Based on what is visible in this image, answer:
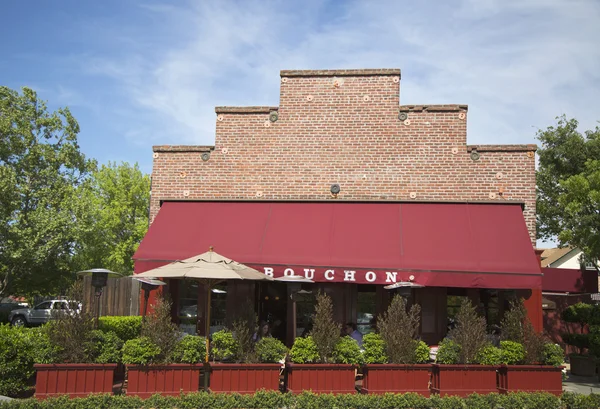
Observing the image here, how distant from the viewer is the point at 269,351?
34.2 feet

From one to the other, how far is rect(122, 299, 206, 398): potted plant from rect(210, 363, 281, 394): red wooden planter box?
345mm

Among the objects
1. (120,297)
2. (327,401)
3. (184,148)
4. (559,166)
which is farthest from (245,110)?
(559,166)

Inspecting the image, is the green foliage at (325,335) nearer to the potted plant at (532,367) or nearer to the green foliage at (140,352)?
the green foliage at (140,352)

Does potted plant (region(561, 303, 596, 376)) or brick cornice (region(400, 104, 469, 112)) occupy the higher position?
brick cornice (region(400, 104, 469, 112))

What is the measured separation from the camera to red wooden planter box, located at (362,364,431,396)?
10.4 meters

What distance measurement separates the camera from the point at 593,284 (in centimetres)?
2348

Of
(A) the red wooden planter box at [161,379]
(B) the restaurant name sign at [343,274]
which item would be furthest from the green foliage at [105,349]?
(B) the restaurant name sign at [343,274]

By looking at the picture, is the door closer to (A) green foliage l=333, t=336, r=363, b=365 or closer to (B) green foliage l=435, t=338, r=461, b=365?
(A) green foliage l=333, t=336, r=363, b=365

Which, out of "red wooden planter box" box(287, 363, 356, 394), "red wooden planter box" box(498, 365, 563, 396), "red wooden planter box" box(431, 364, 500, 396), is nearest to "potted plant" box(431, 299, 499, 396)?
"red wooden planter box" box(431, 364, 500, 396)

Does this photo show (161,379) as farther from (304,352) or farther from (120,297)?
(120,297)

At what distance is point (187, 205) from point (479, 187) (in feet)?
25.1

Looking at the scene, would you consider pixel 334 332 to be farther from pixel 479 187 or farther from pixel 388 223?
pixel 479 187

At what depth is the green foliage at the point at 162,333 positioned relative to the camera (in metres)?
10.1

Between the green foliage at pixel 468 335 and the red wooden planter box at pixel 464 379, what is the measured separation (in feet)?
0.73
